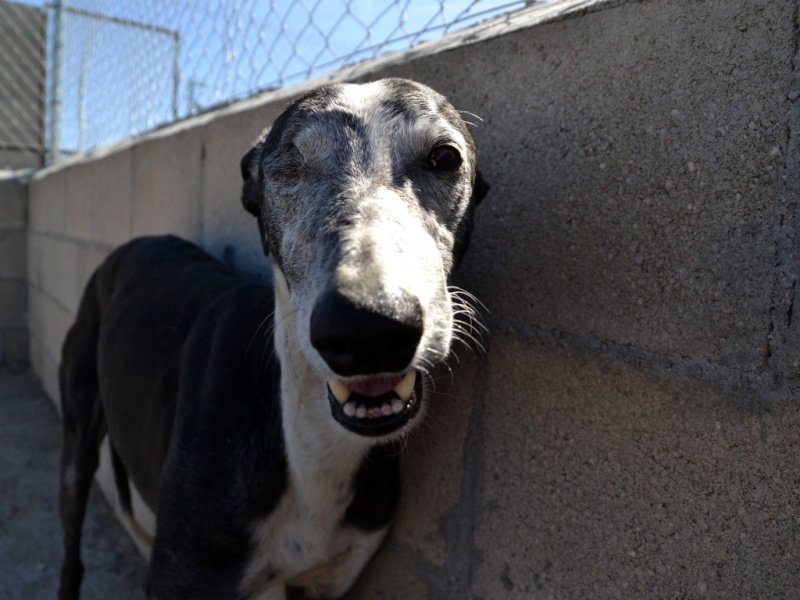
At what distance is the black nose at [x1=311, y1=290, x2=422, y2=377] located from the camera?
98 centimetres

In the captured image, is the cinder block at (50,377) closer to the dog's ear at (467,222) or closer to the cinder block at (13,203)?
the cinder block at (13,203)

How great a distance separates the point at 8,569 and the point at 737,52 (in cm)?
346

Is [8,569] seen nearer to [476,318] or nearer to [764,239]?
[476,318]

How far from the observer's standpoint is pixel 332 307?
1.00 m

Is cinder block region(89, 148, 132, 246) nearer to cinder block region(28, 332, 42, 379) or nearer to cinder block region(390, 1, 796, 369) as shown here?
cinder block region(28, 332, 42, 379)

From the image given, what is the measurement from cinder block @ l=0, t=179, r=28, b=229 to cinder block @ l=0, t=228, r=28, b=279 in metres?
0.07

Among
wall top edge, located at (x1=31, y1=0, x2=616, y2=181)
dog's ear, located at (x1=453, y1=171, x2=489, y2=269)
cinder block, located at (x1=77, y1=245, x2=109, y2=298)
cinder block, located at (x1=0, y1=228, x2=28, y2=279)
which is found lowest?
cinder block, located at (x1=0, y1=228, x2=28, y2=279)

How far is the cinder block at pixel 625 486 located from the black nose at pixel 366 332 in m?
0.48

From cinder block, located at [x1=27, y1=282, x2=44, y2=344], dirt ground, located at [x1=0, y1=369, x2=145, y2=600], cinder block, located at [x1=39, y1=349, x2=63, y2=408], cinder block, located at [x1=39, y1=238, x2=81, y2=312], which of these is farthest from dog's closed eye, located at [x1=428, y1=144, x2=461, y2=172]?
cinder block, located at [x1=27, y1=282, x2=44, y2=344]

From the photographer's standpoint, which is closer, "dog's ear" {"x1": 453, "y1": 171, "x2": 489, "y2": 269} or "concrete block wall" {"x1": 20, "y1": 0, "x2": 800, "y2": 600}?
"concrete block wall" {"x1": 20, "y1": 0, "x2": 800, "y2": 600}

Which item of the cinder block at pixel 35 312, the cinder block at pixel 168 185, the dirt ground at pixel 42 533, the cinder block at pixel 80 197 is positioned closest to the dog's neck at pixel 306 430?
the cinder block at pixel 168 185

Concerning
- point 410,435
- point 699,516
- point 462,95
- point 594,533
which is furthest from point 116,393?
point 699,516

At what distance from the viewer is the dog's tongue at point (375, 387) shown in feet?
3.95

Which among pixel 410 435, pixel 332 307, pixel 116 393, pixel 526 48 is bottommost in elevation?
pixel 116 393
